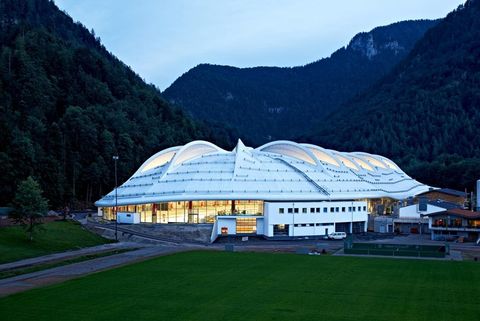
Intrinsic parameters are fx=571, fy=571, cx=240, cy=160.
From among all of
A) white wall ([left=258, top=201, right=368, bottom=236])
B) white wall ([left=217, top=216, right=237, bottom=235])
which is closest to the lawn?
white wall ([left=217, top=216, right=237, bottom=235])

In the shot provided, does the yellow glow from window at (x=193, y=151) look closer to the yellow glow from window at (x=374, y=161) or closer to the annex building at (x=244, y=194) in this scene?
the annex building at (x=244, y=194)

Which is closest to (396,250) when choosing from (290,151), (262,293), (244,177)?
(262,293)

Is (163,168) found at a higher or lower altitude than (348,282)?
higher

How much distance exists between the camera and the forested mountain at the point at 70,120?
306 ft

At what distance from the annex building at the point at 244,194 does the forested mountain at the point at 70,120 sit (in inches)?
759

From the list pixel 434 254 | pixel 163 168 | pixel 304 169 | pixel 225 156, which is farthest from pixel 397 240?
pixel 163 168

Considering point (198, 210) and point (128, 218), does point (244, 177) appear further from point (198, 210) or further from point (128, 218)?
point (128, 218)

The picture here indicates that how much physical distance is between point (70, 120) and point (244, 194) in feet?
207

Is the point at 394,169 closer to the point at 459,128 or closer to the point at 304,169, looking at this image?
the point at 304,169

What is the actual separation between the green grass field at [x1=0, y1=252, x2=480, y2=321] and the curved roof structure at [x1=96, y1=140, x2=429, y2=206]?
26.8 metres

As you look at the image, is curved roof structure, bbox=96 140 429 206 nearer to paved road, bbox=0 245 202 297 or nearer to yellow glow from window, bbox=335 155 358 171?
yellow glow from window, bbox=335 155 358 171

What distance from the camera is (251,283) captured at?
36625 mm

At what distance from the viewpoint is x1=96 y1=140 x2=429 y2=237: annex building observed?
70812mm

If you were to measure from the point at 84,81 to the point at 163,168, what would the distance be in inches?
2868
